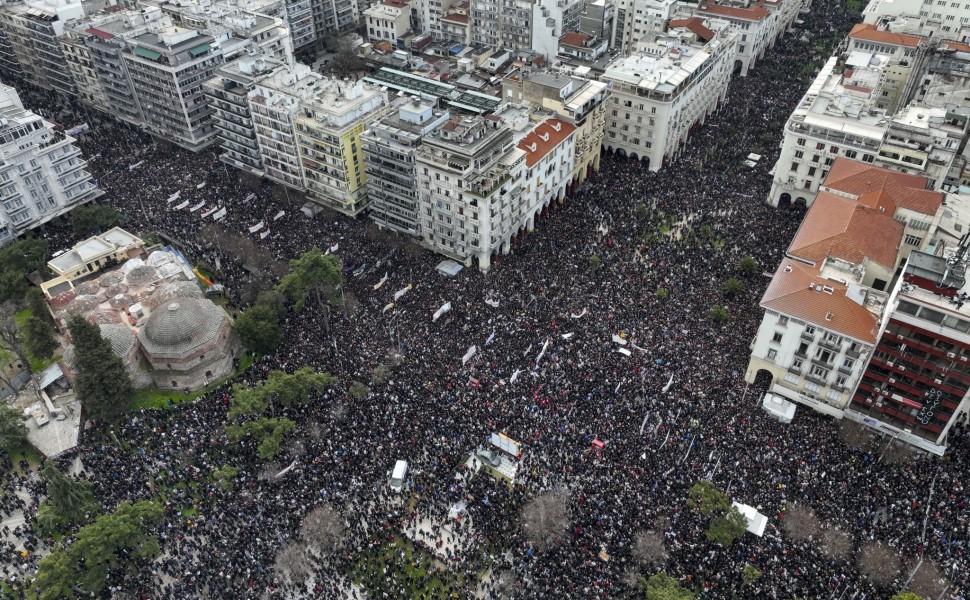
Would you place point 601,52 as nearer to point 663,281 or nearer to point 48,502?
point 663,281

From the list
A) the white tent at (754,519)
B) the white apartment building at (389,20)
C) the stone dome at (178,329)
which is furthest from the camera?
the white apartment building at (389,20)

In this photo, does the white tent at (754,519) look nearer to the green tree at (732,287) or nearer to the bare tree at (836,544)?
the bare tree at (836,544)

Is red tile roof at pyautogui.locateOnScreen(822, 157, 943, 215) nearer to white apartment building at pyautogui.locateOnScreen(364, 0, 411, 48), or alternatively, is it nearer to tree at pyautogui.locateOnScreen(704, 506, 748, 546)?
tree at pyautogui.locateOnScreen(704, 506, 748, 546)

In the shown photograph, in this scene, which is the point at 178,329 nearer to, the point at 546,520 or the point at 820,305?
the point at 546,520

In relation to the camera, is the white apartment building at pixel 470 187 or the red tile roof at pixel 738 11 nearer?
the white apartment building at pixel 470 187

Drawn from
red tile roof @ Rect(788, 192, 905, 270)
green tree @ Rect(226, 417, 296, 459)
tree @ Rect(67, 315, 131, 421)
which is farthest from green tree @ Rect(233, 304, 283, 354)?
red tile roof @ Rect(788, 192, 905, 270)

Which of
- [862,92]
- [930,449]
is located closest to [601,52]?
[862,92]

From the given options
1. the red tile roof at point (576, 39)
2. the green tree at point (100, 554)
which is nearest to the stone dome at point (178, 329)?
the green tree at point (100, 554)
